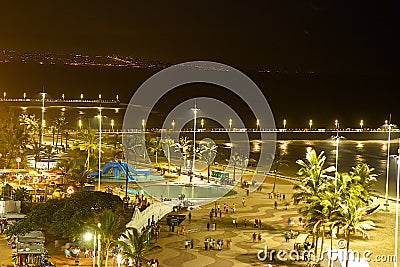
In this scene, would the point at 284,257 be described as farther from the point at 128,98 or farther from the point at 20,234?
the point at 128,98

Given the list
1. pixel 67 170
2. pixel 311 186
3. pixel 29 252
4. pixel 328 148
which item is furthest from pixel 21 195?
pixel 328 148

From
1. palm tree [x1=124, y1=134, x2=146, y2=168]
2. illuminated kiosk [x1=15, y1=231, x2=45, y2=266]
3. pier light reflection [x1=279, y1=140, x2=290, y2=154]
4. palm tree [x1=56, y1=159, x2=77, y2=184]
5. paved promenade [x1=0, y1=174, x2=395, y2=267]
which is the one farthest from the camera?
pier light reflection [x1=279, y1=140, x2=290, y2=154]

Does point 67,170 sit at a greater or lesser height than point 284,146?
lesser

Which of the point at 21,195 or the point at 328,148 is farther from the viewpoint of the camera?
the point at 328,148

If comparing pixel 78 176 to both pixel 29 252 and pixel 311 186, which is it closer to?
pixel 29 252

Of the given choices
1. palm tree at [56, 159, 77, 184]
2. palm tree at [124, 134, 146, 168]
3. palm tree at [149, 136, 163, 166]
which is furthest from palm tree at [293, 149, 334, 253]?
palm tree at [124, 134, 146, 168]

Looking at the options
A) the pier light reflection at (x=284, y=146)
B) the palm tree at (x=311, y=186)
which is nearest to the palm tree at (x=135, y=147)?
the pier light reflection at (x=284, y=146)

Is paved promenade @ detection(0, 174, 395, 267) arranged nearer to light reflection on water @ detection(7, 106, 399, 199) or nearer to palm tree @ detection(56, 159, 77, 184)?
palm tree @ detection(56, 159, 77, 184)

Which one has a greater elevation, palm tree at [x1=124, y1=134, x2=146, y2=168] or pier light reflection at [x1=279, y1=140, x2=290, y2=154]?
pier light reflection at [x1=279, y1=140, x2=290, y2=154]

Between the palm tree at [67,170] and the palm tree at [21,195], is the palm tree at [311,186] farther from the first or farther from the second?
the palm tree at [67,170]

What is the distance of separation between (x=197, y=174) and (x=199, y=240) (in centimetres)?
1906

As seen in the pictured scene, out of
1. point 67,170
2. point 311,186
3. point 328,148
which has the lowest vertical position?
point 67,170

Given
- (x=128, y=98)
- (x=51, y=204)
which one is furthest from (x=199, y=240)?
(x=128, y=98)

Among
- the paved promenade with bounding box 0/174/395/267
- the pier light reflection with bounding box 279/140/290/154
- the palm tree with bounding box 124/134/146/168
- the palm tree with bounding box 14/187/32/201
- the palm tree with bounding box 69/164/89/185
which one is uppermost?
the pier light reflection with bounding box 279/140/290/154
